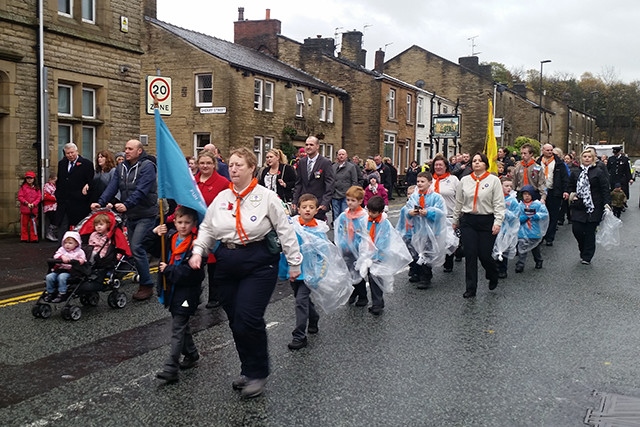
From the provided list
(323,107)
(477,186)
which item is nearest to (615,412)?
(477,186)

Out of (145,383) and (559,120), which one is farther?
(559,120)

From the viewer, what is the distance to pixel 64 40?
15.3 m

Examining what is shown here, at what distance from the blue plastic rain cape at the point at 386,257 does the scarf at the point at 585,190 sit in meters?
5.32

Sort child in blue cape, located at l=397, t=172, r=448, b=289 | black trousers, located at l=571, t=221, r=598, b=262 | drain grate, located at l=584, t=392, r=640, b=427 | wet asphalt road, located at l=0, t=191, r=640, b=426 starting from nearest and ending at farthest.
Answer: drain grate, located at l=584, t=392, r=640, b=427 < wet asphalt road, located at l=0, t=191, r=640, b=426 < child in blue cape, located at l=397, t=172, r=448, b=289 < black trousers, located at l=571, t=221, r=598, b=262

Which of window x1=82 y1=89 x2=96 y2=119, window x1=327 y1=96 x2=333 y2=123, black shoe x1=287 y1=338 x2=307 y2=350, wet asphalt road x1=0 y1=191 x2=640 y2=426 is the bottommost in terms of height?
wet asphalt road x1=0 y1=191 x2=640 y2=426

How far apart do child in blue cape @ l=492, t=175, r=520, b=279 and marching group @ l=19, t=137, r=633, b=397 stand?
3 cm

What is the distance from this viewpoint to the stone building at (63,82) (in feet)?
46.6

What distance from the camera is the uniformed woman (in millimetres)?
4816

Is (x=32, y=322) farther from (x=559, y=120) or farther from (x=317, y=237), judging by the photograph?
(x=559, y=120)

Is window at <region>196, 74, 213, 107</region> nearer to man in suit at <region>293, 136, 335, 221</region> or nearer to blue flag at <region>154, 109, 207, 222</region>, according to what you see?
man in suit at <region>293, 136, 335, 221</region>

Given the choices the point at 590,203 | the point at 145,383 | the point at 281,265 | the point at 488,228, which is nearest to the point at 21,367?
the point at 145,383

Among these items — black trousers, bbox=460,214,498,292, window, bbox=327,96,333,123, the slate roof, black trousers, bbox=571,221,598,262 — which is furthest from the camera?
window, bbox=327,96,333,123

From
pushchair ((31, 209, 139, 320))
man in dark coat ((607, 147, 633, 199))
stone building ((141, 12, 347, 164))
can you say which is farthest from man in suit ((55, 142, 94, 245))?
stone building ((141, 12, 347, 164))

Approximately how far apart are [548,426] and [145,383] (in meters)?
3.02
